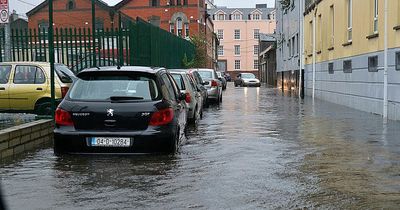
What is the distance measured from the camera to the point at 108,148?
7.90 meters

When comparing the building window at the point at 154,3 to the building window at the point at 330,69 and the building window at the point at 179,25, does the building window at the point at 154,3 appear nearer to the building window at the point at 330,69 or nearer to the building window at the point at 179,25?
the building window at the point at 179,25

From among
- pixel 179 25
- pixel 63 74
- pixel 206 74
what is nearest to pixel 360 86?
pixel 206 74

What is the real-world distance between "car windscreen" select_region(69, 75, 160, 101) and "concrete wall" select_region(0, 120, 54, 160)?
47.1 inches

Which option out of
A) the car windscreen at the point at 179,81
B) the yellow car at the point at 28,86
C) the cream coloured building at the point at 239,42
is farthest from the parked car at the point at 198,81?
the cream coloured building at the point at 239,42

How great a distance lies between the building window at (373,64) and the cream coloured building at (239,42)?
271ft

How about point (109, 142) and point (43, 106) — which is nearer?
point (109, 142)

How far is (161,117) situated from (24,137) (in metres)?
2.52

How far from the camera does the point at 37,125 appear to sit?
941cm

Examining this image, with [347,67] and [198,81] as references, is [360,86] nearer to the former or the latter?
[347,67]

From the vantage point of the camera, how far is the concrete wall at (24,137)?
818 cm

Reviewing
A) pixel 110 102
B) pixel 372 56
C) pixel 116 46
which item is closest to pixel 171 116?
pixel 110 102

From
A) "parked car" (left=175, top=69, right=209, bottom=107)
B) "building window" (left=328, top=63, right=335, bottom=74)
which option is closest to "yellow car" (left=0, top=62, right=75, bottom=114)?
"parked car" (left=175, top=69, right=209, bottom=107)

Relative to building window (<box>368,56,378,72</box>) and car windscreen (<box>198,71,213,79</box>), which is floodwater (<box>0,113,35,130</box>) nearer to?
building window (<box>368,56,378,72</box>)

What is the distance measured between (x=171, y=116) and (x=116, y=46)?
26.8 ft
